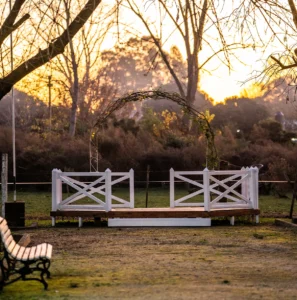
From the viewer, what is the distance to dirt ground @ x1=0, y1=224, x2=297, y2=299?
10.4m

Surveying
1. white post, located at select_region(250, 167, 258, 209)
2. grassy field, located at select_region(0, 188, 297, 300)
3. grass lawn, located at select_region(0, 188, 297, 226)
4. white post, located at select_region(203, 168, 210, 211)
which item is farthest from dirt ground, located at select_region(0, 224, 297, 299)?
Result: grass lawn, located at select_region(0, 188, 297, 226)

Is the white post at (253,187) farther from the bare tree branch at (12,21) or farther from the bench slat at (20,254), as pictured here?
the bench slat at (20,254)

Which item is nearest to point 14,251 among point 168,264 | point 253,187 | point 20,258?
point 20,258

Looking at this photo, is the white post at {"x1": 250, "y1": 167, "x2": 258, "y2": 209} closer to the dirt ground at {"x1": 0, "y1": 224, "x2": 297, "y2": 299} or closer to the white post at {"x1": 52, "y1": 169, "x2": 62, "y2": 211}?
the dirt ground at {"x1": 0, "y1": 224, "x2": 297, "y2": 299}

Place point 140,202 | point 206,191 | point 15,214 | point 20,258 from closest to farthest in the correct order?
point 20,258 < point 15,214 < point 206,191 < point 140,202

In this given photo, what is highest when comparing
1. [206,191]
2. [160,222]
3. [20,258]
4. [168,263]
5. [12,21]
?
[12,21]

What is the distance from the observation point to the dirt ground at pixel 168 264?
10375 mm

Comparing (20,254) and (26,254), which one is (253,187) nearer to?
(26,254)

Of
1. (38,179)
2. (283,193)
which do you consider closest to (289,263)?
(283,193)

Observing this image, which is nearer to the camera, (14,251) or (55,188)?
(14,251)

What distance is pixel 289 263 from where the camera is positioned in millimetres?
13477

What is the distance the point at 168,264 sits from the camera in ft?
43.5

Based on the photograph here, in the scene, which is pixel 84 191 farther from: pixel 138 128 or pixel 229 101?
pixel 229 101

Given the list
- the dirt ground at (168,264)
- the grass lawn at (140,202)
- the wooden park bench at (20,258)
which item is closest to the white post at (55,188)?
the grass lawn at (140,202)
